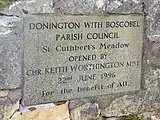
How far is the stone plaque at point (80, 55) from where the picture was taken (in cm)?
210

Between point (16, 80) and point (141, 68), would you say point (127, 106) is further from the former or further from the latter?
point (16, 80)

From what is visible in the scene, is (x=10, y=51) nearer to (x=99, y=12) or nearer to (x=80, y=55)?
(x=80, y=55)

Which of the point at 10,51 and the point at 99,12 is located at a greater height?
the point at 99,12

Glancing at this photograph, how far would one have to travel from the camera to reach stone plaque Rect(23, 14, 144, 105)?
2.10 metres

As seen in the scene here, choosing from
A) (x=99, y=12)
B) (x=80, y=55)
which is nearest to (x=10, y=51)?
(x=80, y=55)

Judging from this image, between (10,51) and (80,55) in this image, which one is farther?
(80,55)

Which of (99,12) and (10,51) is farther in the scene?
(99,12)

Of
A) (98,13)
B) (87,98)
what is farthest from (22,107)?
(98,13)

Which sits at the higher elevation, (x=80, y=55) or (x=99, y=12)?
(x=99, y=12)

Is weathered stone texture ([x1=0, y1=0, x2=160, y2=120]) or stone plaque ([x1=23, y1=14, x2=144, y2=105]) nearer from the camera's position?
weathered stone texture ([x1=0, y1=0, x2=160, y2=120])

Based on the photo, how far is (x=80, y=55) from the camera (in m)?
2.21

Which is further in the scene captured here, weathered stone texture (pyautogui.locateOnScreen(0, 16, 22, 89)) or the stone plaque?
the stone plaque

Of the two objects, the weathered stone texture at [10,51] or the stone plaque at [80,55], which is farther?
the stone plaque at [80,55]

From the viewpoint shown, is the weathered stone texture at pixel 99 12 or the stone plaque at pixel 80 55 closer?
the weathered stone texture at pixel 99 12
